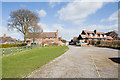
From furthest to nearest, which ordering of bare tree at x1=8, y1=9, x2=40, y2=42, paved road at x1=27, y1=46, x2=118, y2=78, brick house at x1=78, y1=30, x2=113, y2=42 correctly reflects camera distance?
brick house at x1=78, y1=30, x2=113, y2=42 < bare tree at x1=8, y1=9, x2=40, y2=42 < paved road at x1=27, y1=46, x2=118, y2=78

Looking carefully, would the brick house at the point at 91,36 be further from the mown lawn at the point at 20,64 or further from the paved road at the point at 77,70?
the paved road at the point at 77,70

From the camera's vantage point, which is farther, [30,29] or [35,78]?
[30,29]

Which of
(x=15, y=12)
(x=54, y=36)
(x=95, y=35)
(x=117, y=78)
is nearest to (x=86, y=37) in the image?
(x=95, y=35)

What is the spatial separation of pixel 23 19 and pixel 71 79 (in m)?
28.4

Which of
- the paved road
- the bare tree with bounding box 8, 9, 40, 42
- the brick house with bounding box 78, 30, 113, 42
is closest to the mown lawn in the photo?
the paved road

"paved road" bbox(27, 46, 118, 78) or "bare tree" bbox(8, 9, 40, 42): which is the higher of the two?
"bare tree" bbox(8, 9, 40, 42)

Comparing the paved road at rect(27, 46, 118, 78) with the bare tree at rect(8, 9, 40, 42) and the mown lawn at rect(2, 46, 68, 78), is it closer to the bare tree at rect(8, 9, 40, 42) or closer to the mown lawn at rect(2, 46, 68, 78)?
the mown lawn at rect(2, 46, 68, 78)

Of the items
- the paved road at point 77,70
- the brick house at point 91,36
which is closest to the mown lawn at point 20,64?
the paved road at point 77,70

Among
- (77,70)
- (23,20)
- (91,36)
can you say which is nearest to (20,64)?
(77,70)

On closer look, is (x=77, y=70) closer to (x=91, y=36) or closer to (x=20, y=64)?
(x=20, y=64)

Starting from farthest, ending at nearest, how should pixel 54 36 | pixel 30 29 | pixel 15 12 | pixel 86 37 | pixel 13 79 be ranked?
pixel 54 36, pixel 86 37, pixel 30 29, pixel 15 12, pixel 13 79

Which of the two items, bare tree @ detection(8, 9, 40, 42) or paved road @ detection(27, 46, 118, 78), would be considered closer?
paved road @ detection(27, 46, 118, 78)

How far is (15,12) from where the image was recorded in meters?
25.7

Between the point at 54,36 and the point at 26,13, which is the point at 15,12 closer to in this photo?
the point at 26,13
